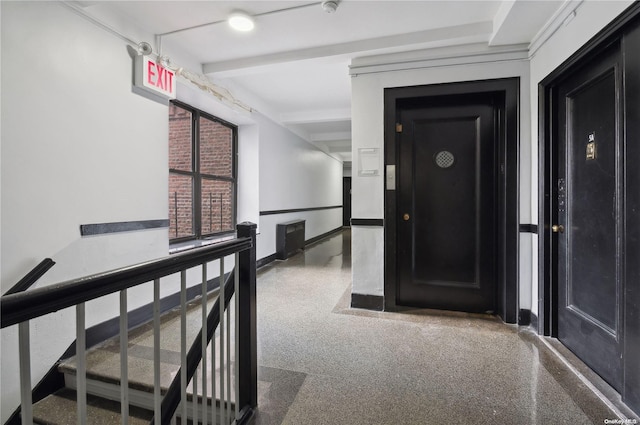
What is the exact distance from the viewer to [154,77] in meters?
2.63

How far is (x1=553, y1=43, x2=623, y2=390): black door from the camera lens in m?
1.76

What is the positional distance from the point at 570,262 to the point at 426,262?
1.14 meters

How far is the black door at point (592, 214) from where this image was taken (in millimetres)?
A: 1760

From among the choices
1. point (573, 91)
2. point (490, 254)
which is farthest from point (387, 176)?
point (573, 91)

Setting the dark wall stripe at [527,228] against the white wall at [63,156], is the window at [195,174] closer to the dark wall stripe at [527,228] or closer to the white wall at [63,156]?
the white wall at [63,156]

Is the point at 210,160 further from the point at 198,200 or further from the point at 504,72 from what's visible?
the point at 504,72

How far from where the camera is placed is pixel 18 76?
1.81 m

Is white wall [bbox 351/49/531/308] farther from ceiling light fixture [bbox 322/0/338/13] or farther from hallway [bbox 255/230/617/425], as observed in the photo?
ceiling light fixture [bbox 322/0/338/13]

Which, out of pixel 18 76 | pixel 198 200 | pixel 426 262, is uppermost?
pixel 18 76

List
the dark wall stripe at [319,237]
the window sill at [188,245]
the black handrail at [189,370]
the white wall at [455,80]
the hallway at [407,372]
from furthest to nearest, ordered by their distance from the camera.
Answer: the dark wall stripe at [319,237] < the window sill at [188,245] < the white wall at [455,80] < the hallway at [407,372] < the black handrail at [189,370]

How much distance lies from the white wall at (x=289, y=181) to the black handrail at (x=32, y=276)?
2.93 meters

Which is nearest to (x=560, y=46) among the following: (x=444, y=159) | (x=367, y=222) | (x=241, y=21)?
(x=444, y=159)

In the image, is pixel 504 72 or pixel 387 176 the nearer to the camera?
pixel 504 72

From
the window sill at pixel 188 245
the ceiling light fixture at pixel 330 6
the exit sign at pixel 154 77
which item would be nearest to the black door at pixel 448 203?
the ceiling light fixture at pixel 330 6
